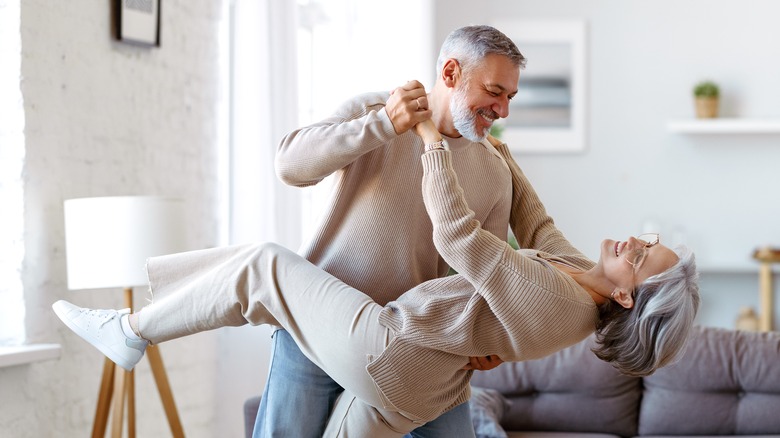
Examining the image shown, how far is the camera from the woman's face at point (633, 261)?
96.6 inches

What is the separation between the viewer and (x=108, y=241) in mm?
3420

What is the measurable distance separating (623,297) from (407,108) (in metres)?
0.70

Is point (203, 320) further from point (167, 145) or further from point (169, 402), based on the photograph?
point (167, 145)

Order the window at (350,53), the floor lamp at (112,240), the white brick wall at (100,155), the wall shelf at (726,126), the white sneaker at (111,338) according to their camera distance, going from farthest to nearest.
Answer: the wall shelf at (726,126) → the window at (350,53) → the white brick wall at (100,155) → the floor lamp at (112,240) → the white sneaker at (111,338)

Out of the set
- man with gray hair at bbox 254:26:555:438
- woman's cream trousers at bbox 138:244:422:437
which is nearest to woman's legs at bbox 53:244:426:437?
woman's cream trousers at bbox 138:244:422:437

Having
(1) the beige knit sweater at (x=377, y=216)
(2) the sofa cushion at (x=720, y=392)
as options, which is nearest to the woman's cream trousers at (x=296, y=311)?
(1) the beige knit sweater at (x=377, y=216)

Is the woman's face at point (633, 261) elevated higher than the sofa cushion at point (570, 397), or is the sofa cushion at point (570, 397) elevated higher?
the woman's face at point (633, 261)

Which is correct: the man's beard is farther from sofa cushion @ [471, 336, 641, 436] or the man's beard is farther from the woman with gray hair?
sofa cushion @ [471, 336, 641, 436]

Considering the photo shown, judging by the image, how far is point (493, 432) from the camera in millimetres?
3869

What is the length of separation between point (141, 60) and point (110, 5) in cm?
31

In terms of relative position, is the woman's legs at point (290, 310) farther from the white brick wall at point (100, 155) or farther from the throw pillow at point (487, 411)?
the throw pillow at point (487, 411)

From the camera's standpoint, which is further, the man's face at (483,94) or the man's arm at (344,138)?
the man's face at (483,94)

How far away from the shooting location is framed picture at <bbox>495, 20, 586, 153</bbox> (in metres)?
7.50

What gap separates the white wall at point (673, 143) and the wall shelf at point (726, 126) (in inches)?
6.4
